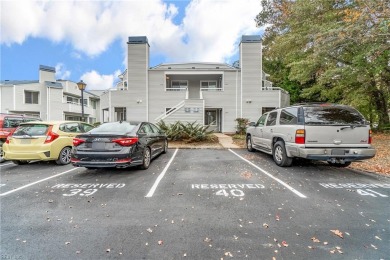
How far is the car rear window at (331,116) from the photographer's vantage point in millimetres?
5699

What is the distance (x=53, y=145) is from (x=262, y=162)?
713cm

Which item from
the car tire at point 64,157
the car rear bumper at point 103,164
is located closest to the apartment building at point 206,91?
the car tire at point 64,157

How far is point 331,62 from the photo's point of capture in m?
14.8

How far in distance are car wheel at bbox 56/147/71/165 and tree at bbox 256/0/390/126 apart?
1315 centimetres

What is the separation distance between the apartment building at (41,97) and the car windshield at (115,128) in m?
19.5

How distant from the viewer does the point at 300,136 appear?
18.7ft

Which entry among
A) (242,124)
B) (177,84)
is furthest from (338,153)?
(177,84)

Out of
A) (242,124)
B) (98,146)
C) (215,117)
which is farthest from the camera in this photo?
(215,117)

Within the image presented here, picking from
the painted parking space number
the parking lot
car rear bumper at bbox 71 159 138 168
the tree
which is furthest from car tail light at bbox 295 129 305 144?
the tree

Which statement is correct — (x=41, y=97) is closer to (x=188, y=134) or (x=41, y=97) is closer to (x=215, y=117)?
(x=215, y=117)

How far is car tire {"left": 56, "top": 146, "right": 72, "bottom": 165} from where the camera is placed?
7095 mm

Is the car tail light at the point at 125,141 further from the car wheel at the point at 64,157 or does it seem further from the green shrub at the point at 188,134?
the green shrub at the point at 188,134

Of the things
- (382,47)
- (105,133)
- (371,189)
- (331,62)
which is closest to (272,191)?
(371,189)

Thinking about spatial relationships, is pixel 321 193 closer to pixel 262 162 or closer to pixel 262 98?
pixel 262 162
